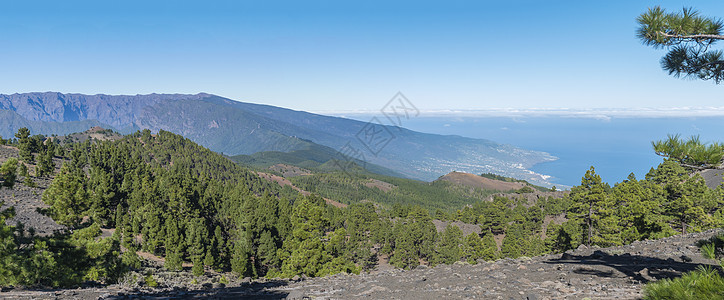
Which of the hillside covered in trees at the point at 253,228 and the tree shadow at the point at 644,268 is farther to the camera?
the hillside covered in trees at the point at 253,228

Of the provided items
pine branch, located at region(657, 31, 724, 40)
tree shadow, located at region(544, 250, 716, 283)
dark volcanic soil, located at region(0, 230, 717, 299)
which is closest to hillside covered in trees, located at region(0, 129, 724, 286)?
pine branch, located at region(657, 31, 724, 40)

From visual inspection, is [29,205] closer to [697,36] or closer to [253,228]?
[253,228]

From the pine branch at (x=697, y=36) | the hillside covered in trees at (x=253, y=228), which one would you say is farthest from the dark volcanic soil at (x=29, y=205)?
the pine branch at (x=697, y=36)

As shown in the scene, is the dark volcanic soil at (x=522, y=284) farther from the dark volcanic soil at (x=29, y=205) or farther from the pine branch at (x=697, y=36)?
the dark volcanic soil at (x=29, y=205)

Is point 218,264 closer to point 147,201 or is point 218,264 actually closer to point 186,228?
point 186,228

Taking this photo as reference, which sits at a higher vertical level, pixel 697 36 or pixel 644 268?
pixel 697 36

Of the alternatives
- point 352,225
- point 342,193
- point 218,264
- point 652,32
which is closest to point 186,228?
point 218,264

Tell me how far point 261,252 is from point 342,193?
132127 mm

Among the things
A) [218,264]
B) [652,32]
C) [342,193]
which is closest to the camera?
[652,32]

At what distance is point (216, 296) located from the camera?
1302 cm

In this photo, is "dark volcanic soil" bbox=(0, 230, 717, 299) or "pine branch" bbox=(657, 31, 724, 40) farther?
"dark volcanic soil" bbox=(0, 230, 717, 299)

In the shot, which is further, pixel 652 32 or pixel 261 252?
pixel 261 252

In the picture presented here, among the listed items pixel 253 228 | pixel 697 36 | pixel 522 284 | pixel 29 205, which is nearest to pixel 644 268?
pixel 522 284

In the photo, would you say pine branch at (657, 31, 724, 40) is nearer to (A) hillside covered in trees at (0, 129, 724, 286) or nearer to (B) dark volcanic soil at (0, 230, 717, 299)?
(A) hillside covered in trees at (0, 129, 724, 286)
